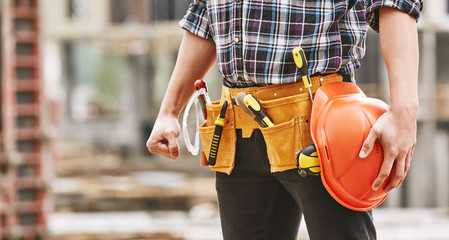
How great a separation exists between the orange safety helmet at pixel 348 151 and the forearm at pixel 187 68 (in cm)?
52

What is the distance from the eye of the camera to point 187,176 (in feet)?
59.3

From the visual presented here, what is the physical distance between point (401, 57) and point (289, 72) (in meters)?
0.27

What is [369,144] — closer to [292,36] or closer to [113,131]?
[292,36]

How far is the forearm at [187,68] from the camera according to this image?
195cm

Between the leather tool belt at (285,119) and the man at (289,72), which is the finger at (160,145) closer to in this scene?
the man at (289,72)

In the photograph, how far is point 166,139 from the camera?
75.5 inches

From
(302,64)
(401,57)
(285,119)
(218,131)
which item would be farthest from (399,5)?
(218,131)

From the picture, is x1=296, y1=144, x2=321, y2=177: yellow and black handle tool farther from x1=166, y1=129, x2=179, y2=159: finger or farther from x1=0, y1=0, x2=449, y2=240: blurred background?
x1=0, y1=0, x2=449, y2=240: blurred background

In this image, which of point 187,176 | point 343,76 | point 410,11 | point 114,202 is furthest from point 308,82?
point 187,176

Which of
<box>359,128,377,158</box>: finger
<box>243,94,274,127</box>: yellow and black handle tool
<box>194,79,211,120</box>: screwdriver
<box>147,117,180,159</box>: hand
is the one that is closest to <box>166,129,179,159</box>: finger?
<box>147,117,180,159</box>: hand

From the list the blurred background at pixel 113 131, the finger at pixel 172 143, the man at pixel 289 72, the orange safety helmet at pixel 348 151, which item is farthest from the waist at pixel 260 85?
the blurred background at pixel 113 131

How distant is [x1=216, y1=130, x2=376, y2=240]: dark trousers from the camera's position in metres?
1.61

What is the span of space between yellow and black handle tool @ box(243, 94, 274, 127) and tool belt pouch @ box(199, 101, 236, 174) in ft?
0.39

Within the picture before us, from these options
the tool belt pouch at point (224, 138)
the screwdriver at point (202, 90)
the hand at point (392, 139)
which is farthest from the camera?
the screwdriver at point (202, 90)
